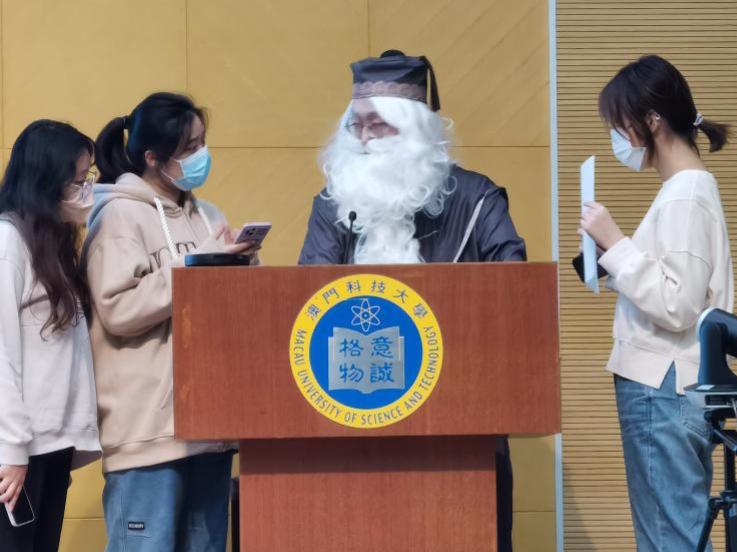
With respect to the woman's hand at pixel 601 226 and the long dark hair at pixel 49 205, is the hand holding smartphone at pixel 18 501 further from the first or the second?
the woman's hand at pixel 601 226

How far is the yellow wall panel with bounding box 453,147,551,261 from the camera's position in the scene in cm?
506

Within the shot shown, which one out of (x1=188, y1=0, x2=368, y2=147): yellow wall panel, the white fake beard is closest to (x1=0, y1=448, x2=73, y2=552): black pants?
the white fake beard

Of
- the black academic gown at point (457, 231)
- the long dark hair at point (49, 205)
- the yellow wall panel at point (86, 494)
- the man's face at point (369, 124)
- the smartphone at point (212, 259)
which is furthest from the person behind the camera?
the yellow wall panel at point (86, 494)

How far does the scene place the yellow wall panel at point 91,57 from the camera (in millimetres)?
5043

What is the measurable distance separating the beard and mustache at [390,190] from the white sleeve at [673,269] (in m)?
0.61

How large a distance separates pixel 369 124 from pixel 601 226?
0.84m

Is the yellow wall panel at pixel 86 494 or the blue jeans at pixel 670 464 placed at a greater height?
the blue jeans at pixel 670 464

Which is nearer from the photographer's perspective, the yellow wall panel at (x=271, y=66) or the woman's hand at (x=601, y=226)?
the woman's hand at (x=601, y=226)

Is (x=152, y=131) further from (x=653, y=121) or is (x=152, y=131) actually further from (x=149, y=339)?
(x=653, y=121)

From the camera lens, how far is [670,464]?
3178 millimetres

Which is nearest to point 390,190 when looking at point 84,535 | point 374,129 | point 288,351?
point 374,129

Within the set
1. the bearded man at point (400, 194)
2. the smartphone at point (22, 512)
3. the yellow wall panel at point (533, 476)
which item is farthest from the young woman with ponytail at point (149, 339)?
the yellow wall panel at point (533, 476)

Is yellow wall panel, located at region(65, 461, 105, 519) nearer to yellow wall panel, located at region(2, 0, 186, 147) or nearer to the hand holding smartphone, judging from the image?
yellow wall panel, located at region(2, 0, 186, 147)

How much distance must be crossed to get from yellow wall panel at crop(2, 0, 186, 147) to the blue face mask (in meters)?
1.44
